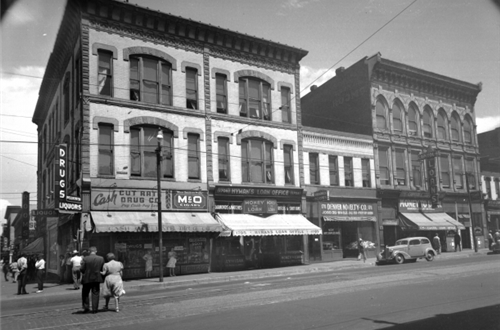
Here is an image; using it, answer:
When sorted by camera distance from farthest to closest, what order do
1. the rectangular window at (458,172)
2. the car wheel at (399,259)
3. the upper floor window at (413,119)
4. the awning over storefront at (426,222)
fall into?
the rectangular window at (458,172) < the upper floor window at (413,119) < the awning over storefront at (426,222) < the car wheel at (399,259)

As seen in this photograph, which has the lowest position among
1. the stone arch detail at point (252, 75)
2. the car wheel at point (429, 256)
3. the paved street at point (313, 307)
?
the car wheel at point (429, 256)

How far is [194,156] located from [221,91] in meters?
4.71

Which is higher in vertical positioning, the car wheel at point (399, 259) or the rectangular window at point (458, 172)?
the rectangular window at point (458, 172)

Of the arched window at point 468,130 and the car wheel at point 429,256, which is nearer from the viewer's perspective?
the car wheel at point 429,256

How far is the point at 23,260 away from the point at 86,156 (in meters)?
6.10

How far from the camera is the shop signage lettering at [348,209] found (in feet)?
104

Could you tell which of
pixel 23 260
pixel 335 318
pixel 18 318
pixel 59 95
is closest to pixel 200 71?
pixel 59 95

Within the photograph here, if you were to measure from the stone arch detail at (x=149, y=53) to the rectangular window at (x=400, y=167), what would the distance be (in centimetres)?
1977

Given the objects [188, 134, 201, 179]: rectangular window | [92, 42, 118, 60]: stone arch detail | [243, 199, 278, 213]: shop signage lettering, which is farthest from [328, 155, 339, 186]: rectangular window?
[92, 42, 118, 60]: stone arch detail

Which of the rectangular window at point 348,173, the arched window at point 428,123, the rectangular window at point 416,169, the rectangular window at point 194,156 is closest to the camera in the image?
the rectangular window at point 194,156

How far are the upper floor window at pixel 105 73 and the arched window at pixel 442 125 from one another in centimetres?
2853

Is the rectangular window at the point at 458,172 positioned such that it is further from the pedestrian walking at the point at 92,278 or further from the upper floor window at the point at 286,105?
the pedestrian walking at the point at 92,278

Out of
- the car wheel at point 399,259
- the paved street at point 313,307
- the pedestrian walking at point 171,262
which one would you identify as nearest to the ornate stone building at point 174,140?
the pedestrian walking at point 171,262

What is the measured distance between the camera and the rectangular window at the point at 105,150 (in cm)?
2381
